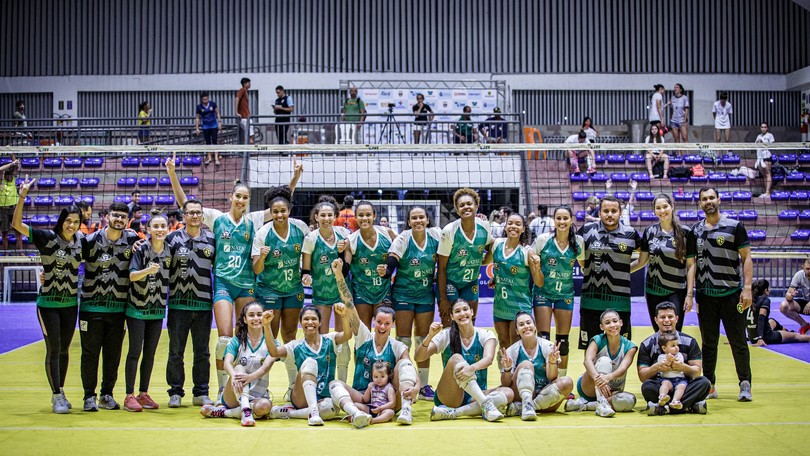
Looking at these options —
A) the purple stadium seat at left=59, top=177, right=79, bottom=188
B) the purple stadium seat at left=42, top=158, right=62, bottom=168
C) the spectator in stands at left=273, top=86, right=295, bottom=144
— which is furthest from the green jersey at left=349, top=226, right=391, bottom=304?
the purple stadium seat at left=42, top=158, right=62, bottom=168

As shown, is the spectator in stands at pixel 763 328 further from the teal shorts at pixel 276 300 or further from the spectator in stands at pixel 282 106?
the spectator in stands at pixel 282 106

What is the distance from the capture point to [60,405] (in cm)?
777

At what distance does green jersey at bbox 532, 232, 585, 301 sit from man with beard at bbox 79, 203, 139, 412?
4.24m

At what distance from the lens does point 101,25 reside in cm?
3023

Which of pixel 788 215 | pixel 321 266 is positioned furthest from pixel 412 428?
pixel 788 215

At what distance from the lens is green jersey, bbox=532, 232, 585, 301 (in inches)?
340

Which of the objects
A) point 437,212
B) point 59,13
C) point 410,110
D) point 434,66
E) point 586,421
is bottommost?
point 586,421

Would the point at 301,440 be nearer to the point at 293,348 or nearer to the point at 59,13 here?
the point at 293,348

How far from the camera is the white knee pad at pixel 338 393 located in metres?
7.39

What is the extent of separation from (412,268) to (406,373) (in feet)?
5.13

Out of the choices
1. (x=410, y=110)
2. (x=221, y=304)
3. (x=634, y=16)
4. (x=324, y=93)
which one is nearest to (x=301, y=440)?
(x=221, y=304)

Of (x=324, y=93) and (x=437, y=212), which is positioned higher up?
(x=324, y=93)

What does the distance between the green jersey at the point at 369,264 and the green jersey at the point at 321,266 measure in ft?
0.71

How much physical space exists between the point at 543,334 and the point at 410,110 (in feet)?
58.6
